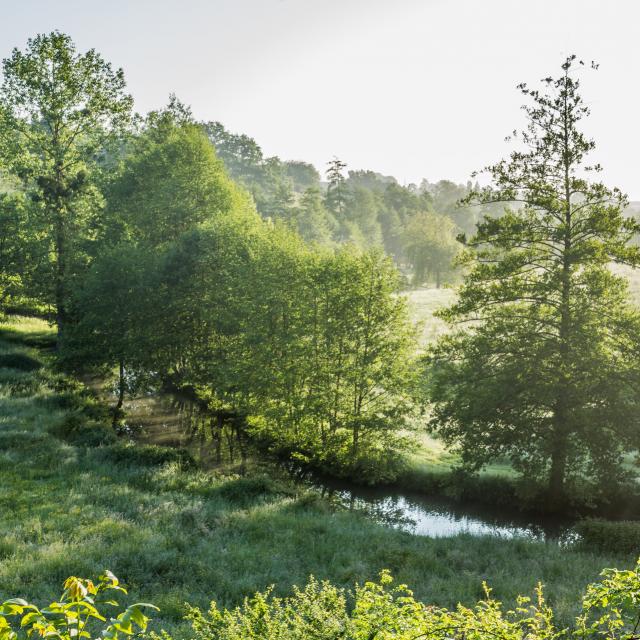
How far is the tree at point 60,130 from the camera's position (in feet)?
106

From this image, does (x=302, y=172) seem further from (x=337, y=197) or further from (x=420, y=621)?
(x=420, y=621)

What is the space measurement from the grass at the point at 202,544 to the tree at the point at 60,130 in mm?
16446

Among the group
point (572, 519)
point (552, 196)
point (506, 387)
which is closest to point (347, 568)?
point (506, 387)

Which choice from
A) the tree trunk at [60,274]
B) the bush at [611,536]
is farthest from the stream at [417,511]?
the tree trunk at [60,274]

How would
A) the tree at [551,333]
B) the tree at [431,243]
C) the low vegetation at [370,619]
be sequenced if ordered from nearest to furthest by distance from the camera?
the low vegetation at [370,619], the tree at [551,333], the tree at [431,243]

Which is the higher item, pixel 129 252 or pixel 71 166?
pixel 71 166

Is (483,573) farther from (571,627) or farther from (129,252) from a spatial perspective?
(129,252)

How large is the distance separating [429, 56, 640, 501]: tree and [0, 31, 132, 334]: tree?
2470 centimetres

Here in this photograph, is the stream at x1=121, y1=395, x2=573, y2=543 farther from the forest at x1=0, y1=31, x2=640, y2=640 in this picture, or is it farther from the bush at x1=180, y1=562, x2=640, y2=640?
the bush at x1=180, y1=562, x2=640, y2=640

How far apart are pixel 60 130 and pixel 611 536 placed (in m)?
36.2

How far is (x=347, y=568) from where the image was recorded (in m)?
13.5

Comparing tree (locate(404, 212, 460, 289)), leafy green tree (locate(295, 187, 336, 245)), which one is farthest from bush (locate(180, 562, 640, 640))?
tree (locate(404, 212, 460, 289))

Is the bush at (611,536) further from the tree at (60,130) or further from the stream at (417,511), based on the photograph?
the tree at (60,130)

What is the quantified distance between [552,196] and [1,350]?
3298 centimetres
